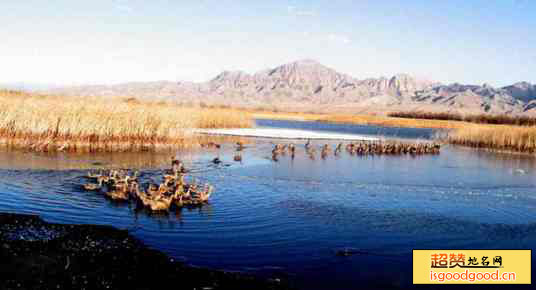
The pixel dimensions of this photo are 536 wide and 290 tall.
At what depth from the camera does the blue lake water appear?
10070 mm

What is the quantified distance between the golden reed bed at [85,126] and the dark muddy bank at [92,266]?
15822 millimetres

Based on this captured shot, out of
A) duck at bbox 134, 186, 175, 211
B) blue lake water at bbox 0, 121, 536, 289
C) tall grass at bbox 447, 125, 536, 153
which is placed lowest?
blue lake water at bbox 0, 121, 536, 289

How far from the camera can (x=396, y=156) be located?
30.5 metres

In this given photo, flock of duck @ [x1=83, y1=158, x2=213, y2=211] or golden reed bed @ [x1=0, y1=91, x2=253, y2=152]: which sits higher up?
golden reed bed @ [x1=0, y1=91, x2=253, y2=152]

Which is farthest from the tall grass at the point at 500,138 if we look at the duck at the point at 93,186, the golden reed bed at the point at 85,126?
the duck at the point at 93,186

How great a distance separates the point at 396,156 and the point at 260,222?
1947 cm

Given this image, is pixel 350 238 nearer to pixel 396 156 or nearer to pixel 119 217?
pixel 119 217

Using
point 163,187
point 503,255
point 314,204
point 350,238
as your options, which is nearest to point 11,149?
point 163,187

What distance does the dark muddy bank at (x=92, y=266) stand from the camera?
8.03 meters

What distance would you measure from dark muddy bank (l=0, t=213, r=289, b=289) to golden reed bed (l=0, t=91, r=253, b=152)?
15.8 m

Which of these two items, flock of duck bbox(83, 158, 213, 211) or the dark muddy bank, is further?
flock of duck bbox(83, 158, 213, 211)

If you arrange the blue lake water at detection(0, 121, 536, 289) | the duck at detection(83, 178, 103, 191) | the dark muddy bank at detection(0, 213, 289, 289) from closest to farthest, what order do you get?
1. the dark muddy bank at detection(0, 213, 289, 289)
2. the blue lake water at detection(0, 121, 536, 289)
3. the duck at detection(83, 178, 103, 191)

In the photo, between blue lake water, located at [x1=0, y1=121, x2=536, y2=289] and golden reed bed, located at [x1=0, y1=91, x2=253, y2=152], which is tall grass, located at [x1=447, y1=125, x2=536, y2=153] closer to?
blue lake water, located at [x1=0, y1=121, x2=536, y2=289]

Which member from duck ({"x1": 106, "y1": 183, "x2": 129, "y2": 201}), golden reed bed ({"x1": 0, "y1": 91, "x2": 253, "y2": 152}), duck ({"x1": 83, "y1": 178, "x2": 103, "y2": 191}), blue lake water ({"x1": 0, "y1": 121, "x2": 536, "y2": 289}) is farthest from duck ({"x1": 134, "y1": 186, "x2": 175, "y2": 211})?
golden reed bed ({"x1": 0, "y1": 91, "x2": 253, "y2": 152})
